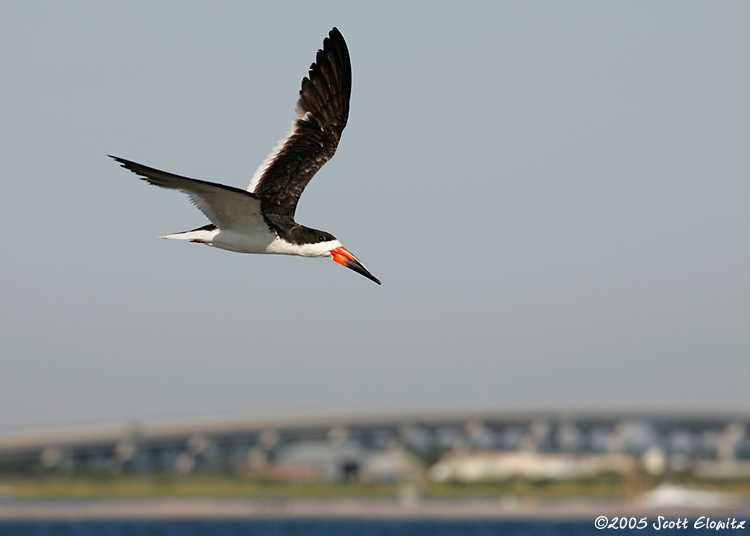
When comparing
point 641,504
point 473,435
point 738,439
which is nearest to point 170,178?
point 641,504

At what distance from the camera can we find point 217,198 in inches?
510

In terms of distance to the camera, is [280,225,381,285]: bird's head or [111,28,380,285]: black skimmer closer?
[111,28,380,285]: black skimmer

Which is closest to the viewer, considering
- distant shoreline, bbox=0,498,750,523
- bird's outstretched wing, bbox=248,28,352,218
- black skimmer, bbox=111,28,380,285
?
black skimmer, bbox=111,28,380,285

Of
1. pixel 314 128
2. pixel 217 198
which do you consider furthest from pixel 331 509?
pixel 217 198

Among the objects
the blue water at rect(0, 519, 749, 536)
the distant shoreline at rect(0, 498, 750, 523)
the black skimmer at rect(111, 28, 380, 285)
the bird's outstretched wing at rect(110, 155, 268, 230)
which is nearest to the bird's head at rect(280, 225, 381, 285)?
the black skimmer at rect(111, 28, 380, 285)

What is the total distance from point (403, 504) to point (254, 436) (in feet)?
49.8

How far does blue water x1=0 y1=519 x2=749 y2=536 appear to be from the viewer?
265 feet

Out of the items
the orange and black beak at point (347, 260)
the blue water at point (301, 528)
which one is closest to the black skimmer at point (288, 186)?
the orange and black beak at point (347, 260)

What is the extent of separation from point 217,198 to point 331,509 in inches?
3428

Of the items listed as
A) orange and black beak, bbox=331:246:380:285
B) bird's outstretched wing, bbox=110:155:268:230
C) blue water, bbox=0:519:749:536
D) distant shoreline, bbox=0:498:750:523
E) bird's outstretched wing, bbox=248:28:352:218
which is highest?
bird's outstretched wing, bbox=248:28:352:218

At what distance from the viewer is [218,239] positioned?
13781 millimetres

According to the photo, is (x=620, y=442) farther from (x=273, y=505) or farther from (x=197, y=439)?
(x=197, y=439)

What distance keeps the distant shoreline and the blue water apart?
0.88m

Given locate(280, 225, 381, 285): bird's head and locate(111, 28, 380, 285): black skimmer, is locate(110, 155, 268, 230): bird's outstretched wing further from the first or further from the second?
locate(280, 225, 381, 285): bird's head
